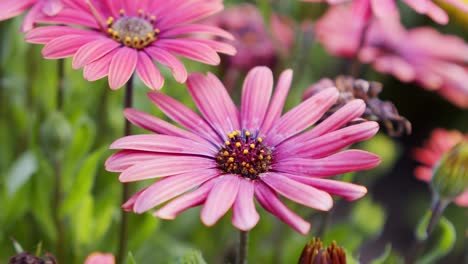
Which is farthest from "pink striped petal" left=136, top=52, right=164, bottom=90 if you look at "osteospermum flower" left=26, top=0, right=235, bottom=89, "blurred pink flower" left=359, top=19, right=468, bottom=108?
"blurred pink flower" left=359, top=19, right=468, bottom=108

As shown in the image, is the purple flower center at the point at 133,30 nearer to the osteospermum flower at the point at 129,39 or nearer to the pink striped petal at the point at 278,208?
the osteospermum flower at the point at 129,39

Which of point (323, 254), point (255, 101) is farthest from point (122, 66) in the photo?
point (323, 254)

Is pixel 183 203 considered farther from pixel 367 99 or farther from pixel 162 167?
pixel 367 99

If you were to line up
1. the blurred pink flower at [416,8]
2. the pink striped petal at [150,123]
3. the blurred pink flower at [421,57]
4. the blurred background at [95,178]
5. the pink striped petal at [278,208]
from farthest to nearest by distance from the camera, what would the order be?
the blurred pink flower at [421,57] → the blurred background at [95,178] → the blurred pink flower at [416,8] → the pink striped petal at [150,123] → the pink striped petal at [278,208]

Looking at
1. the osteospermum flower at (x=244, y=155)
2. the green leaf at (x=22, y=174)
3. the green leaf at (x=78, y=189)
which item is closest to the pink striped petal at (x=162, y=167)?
the osteospermum flower at (x=244, y=155)

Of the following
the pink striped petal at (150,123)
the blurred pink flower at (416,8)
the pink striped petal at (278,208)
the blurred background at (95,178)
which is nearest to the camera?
the pink striped petal at (278,208)
